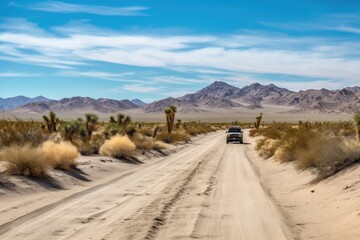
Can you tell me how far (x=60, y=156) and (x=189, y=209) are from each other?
9.05m

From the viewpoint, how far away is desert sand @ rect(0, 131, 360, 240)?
30.2ft

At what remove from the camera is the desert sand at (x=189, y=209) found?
30.2 ft

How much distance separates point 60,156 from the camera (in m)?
19.0

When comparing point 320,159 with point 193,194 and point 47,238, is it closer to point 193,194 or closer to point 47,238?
point 193,194

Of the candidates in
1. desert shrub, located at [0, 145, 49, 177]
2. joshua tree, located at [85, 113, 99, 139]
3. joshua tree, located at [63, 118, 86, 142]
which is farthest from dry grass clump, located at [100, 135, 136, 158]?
joshua tree, located at [85, 113, 99, 139]

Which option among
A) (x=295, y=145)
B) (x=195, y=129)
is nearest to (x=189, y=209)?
(x=295, y=145)

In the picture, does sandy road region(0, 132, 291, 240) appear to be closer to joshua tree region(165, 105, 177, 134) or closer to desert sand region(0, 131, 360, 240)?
desert sand region(0, 131, 360, 240)

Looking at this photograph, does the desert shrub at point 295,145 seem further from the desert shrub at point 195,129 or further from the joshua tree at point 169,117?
the desert shrub at point 195,129

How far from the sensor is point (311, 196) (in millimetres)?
13547

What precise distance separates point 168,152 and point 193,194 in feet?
68.0

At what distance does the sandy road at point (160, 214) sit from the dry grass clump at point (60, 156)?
3.04 meters

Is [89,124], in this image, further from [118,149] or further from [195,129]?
[195,129]

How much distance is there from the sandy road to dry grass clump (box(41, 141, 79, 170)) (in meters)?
3.04

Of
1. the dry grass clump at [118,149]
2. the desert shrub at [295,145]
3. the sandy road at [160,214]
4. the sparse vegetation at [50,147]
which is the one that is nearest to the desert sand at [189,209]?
the sandy road at [160,214]
